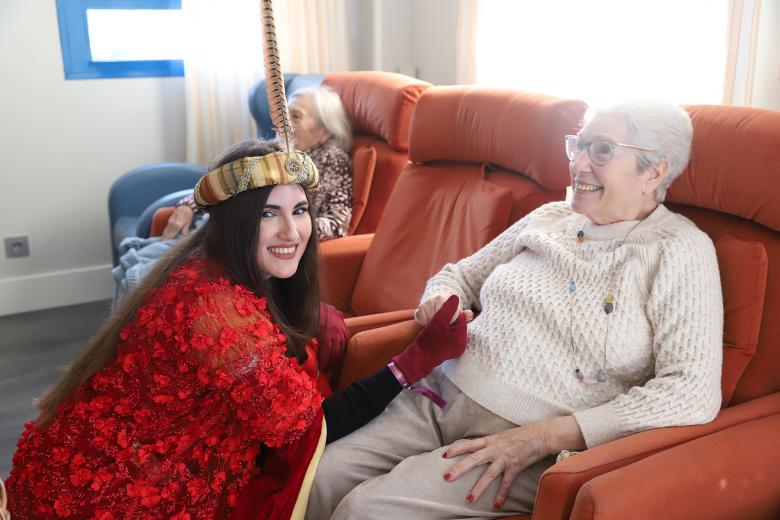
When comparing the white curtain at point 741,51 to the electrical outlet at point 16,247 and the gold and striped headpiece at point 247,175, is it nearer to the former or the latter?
the gold and striped headpiece at point 247,175

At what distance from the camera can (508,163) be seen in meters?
2.18

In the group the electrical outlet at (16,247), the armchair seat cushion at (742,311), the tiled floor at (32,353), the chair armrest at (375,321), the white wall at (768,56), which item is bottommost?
the tiled floor at (32,353)

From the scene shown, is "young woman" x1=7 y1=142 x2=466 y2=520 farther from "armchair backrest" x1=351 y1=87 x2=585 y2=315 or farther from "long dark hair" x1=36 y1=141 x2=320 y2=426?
"armchair backrest" x1=351 y1=87 x2=585 y2=315

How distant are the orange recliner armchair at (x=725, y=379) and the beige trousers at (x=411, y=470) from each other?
0.65 feet

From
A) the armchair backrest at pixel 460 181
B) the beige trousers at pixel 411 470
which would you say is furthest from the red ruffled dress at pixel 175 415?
the armchair backrest at pixel 460 181

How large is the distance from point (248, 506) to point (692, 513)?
73 centimetres

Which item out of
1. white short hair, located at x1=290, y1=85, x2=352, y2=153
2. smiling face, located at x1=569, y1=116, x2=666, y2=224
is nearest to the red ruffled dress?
smiling face, located at x1=569, y1=116, x2=666, y2=224

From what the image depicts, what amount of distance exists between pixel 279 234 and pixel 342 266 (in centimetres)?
111

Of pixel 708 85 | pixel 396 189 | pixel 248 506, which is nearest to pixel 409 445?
pixel 248 506

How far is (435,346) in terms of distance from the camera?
1.56 meters

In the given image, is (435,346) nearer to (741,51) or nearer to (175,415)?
(175,415)

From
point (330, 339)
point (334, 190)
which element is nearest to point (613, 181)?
point (330, 339)

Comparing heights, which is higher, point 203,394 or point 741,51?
point 741,51

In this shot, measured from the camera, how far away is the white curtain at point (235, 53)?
12.0 feet
